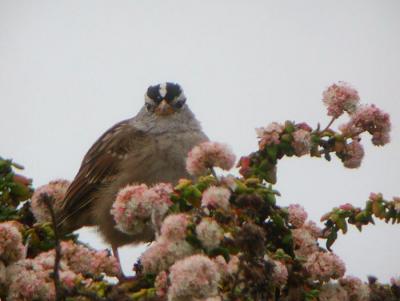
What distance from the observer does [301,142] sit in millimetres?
3789

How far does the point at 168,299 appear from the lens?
2.69 meters

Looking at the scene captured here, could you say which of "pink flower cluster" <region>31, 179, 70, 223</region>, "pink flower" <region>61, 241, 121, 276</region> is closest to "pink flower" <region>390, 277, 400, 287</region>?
"pink flower" <region>61, 241, 121, 276</region>

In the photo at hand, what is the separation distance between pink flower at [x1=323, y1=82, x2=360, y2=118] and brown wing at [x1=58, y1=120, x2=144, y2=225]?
9.85 feet

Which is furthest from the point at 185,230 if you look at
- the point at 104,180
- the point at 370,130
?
the point at 104,180

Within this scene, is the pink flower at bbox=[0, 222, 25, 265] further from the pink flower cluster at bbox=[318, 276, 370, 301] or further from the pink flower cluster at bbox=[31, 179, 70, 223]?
the pink flower cluster at bbox=[318, 276, 370, 301]

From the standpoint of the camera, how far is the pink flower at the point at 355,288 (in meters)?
3.31

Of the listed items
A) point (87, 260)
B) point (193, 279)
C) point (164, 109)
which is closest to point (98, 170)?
point (164, 109)

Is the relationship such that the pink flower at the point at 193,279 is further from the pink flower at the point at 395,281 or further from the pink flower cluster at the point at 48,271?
the pink flower at the point at 395,281

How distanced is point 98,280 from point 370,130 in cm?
148

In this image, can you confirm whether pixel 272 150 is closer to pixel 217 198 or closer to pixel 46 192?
pixel 217 198

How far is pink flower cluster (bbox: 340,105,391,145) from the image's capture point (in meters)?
3.85

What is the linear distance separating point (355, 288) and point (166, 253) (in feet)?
2.97

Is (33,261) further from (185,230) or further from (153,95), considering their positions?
(153,95)

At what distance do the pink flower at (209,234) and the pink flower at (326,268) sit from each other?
61 centimetres
